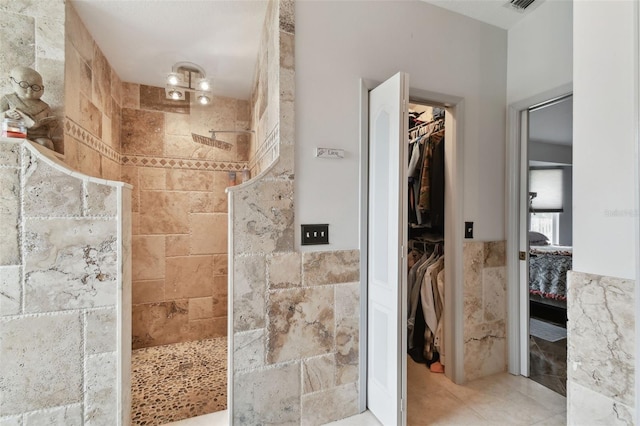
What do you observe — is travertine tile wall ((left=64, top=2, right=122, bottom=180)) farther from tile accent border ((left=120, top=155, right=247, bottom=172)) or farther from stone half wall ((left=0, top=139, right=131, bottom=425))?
stone half wall ((left=0, top=139, right=131, bottom=425))

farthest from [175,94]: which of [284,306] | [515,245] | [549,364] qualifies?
[549,364]

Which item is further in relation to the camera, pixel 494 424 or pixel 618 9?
pixel 494 424

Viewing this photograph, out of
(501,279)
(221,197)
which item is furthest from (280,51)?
(501,279)

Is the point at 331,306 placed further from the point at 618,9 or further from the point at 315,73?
the point at 618,9

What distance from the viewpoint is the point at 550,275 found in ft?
10.4

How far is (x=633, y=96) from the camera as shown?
85 cm

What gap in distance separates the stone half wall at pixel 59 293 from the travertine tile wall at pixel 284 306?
548mm

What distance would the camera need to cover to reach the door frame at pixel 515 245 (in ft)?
6.70

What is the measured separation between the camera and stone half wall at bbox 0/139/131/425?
114 centimetres

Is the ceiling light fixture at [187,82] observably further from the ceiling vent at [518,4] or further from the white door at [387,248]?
the ceiling vent at [518,4]

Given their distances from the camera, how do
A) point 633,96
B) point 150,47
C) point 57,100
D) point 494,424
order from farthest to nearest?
point 150,47 → point 494,424 → point 57,100 → point 633,96

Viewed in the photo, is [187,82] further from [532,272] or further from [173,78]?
[532,272]

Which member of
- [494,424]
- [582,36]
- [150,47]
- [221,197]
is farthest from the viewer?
[221,197]

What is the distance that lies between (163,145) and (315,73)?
189cm
